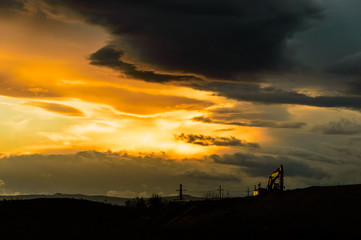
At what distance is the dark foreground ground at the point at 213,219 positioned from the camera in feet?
63.4

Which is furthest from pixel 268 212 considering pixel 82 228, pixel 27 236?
pixel 27 236

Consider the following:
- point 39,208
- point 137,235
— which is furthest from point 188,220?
point 39,208

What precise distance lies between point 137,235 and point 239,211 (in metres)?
7.20

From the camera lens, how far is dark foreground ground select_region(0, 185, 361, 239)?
19.3 metres

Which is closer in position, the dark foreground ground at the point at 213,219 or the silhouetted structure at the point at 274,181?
the dark foreground ground at the point at 213,219

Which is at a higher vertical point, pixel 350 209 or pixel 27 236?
pixel 350 209

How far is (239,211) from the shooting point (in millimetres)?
24172

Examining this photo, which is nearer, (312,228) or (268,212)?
(312,228)

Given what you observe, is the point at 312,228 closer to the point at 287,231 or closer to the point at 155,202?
the point at 287,231

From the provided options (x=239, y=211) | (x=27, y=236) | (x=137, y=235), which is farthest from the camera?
(x=137, y=235)

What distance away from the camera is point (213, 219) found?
78.9 feet

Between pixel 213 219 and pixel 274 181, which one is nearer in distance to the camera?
pixel 213 219

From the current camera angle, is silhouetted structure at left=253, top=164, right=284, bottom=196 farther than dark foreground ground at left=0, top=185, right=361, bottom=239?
Yes

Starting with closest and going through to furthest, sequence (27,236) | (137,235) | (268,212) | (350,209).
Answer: (350,209)
(268,212)
(27,236)
(137,235)
